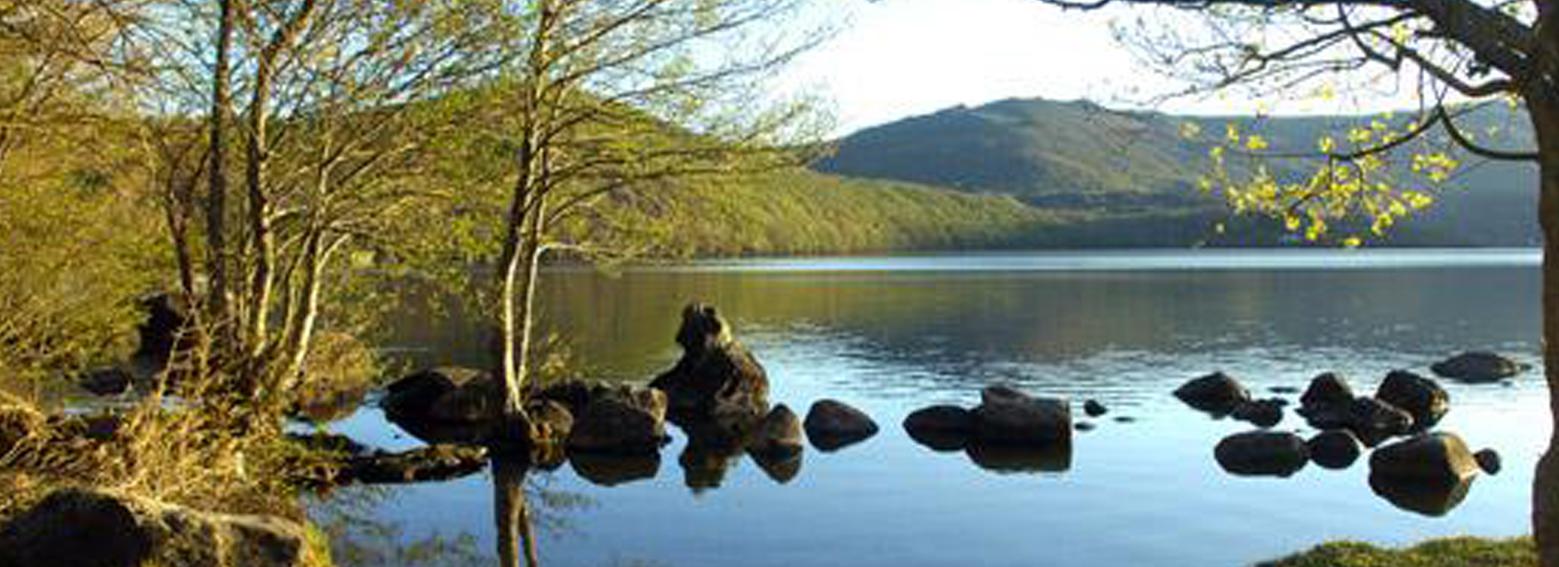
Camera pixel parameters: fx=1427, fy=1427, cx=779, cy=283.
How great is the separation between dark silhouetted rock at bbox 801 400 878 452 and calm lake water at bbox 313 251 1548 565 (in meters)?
0.95

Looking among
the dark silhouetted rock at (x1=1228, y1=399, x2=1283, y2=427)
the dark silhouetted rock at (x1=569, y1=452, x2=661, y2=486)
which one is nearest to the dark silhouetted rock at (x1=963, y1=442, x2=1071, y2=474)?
the dark silhouetted rock at (x1=569, y1=452, x2=661, y2=486)

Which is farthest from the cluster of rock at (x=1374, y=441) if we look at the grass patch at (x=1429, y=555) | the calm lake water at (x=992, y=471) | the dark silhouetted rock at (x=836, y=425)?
the grass patch at (x=1429, y=555)

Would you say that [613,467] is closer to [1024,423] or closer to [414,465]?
[414,465]

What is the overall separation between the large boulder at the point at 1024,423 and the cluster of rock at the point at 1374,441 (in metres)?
4.85

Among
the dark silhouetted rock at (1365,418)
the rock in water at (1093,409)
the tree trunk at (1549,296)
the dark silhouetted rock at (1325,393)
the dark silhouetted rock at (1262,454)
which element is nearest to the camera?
the tree trunk at (1549,296)

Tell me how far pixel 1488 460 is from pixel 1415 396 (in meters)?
13.4

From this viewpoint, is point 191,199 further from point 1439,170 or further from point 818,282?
point 818,282

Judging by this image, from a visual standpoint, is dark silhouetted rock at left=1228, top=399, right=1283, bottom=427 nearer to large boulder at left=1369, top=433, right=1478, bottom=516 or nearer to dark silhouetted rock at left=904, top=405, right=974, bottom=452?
dark silhouetted rock at left=904, top=405, right=974, bottom=452

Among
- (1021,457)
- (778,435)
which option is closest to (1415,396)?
(1021,457)

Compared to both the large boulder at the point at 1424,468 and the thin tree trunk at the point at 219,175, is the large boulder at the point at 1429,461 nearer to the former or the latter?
the large boulder at the point at 1424,468

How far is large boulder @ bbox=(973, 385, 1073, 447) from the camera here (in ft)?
145

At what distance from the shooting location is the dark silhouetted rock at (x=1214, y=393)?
5402 centimetres

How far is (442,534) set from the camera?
29.2 m

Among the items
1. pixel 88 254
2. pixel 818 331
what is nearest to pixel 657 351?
pixel 818 331
